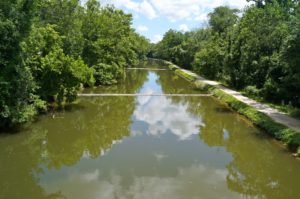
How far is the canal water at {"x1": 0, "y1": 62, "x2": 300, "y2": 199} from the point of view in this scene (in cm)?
1130

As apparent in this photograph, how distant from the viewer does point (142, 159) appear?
47.1 ft

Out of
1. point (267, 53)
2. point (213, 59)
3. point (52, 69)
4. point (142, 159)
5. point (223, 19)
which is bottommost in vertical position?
point (142, 159)

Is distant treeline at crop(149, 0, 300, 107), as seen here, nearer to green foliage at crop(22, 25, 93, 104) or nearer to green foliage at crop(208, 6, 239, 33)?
green foliage at crop(22, 25, 93, 104)

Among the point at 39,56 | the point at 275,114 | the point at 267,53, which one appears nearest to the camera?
the point at 39,56

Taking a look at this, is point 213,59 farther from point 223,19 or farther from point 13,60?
point 13,60

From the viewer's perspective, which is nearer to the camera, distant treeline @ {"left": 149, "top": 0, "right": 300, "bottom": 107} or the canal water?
the canal water

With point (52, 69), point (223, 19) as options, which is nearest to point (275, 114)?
point (52, 69)

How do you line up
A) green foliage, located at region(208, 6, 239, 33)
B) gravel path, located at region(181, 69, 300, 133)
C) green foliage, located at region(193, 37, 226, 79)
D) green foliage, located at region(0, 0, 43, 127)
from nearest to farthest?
green foliage, located at region(0, 0, 43, 127), gravel path, located at region(181, 69, 300, 133), green foliage, located at region(193, 37, 226, 79), green foliage, located at region(208, 6, 239, 33)

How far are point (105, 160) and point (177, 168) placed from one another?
3.12 metres

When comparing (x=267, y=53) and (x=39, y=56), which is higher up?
(x=267, y=53)

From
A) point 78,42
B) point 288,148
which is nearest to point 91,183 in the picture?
point 288,148

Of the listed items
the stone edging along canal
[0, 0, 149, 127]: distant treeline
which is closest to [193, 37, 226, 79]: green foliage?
the stone edging along canal

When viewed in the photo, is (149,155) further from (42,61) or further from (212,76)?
(212,76)

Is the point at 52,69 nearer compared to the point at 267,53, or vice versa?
the point at 52,69
